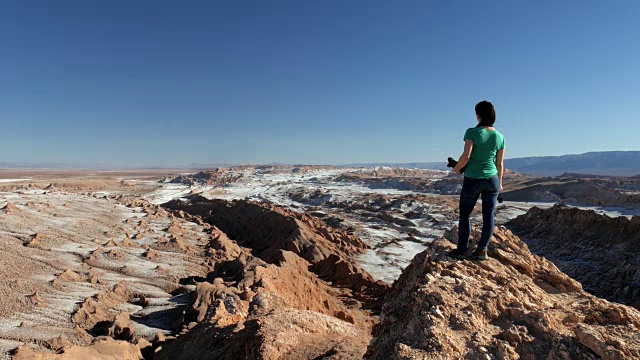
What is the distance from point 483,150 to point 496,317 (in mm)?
1568

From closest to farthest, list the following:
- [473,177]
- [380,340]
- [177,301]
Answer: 1. [380,340]
2. [473,177]
3. [177,301]

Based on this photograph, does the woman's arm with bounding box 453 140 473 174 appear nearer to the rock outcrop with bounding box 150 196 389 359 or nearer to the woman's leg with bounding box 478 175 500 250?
the woman's leg with bounding box 478 175 500 250

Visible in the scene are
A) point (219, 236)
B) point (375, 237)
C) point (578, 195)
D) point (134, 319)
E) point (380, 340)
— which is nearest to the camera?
point (380, 340)

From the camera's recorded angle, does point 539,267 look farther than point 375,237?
No

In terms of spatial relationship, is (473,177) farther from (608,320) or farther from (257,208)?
(257,208)

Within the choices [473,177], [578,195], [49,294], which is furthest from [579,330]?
[578,195]

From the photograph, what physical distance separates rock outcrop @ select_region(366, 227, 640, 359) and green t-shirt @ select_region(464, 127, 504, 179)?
1015 millimetres

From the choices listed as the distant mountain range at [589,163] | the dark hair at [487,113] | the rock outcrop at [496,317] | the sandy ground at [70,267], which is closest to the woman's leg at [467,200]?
the rock outcrop at [496,317]

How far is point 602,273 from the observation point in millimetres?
11641

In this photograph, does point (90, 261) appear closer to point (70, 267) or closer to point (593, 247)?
point (70, 267)

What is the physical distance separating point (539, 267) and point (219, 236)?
782 inches

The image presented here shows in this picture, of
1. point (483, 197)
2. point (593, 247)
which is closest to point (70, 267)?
point (483, 197)

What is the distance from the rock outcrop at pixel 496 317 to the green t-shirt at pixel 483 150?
1015mm

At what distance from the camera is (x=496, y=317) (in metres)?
3.24
